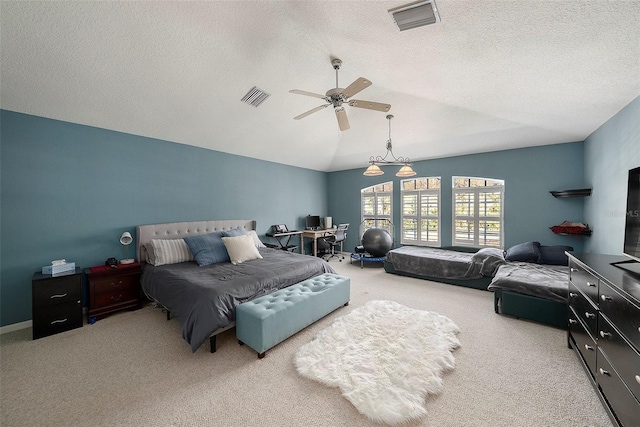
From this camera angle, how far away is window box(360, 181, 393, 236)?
6496mm

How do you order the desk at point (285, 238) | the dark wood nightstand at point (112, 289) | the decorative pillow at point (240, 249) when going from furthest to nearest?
the desk at point (285, 238), the decorative pillow at point (240, 249), the dark wood nightstand at point (112, 289)

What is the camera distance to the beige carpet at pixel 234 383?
1.63m

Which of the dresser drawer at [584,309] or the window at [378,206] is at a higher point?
the window at [378,206]

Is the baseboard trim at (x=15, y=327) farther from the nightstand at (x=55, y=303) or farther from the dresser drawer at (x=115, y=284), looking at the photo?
the dresser drawer at (x=115, y=284)

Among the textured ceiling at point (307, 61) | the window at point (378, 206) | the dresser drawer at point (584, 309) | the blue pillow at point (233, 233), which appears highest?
the textured ceiling at point (307, 61)

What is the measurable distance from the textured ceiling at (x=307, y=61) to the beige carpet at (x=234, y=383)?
2.81 meters

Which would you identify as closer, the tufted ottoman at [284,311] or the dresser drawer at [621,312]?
the dresser drawer at [621,312]

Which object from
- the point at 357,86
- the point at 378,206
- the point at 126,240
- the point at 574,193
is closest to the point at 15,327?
the point at 126,240

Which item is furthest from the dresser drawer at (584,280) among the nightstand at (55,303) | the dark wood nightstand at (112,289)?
the nightstand at (55,303)

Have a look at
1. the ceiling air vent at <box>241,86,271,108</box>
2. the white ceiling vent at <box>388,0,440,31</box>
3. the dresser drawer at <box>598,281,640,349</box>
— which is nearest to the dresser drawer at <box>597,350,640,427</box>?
the dresser drawer at <box>598,281,640,349</box>

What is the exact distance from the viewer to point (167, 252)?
3.61 meters

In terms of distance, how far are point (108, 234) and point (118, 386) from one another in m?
2.45

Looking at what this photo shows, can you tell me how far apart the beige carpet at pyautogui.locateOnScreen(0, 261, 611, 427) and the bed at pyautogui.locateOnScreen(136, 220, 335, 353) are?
0.35 metres

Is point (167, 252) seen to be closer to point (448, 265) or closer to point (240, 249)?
point (240, 249)
